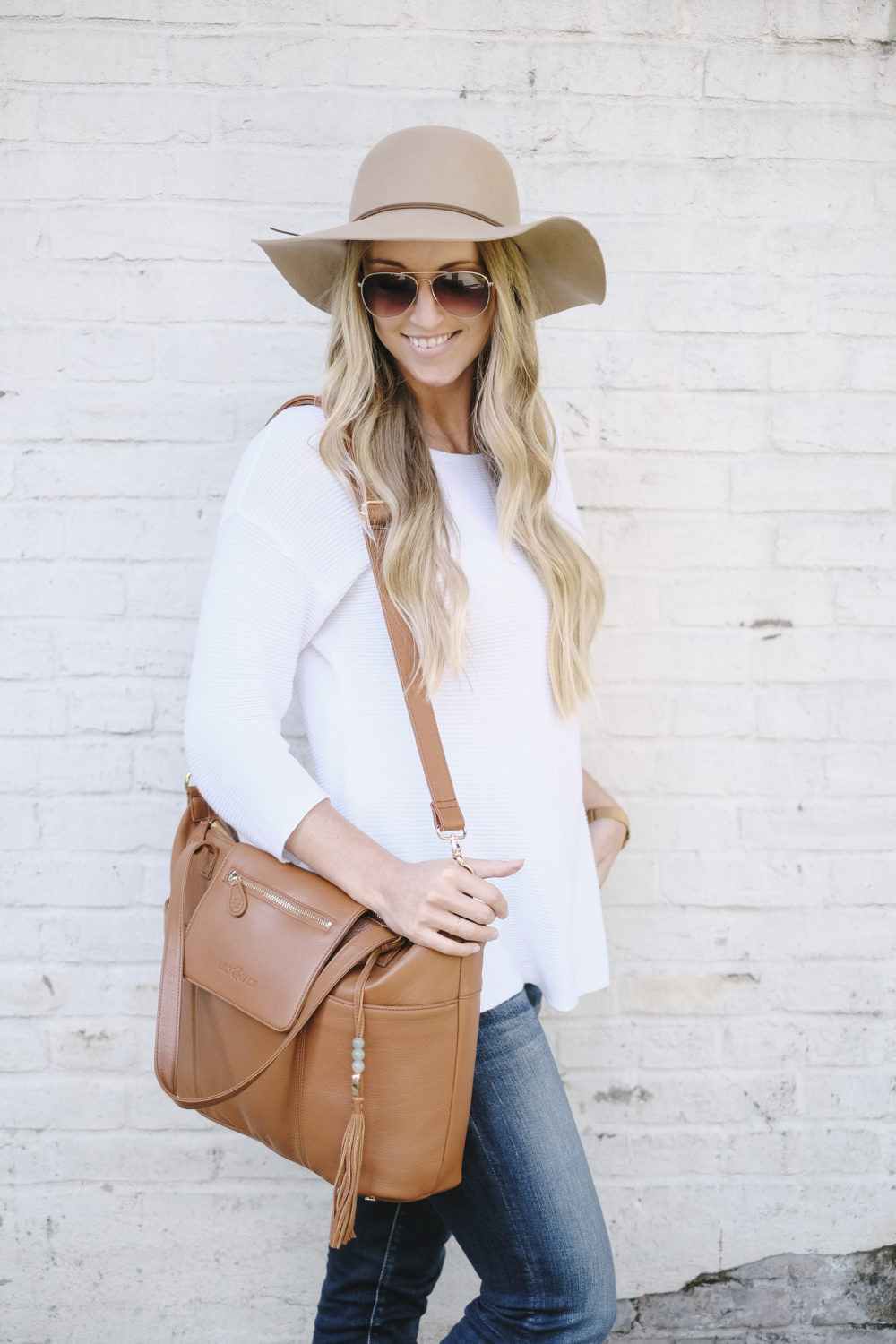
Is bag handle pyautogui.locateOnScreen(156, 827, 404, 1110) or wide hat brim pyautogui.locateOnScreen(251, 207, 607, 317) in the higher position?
wide hat brim pyautogui.locateOnScreen(251, 207, 607, 317)

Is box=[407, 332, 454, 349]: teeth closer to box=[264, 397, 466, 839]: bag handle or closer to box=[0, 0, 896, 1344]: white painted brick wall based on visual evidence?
box=[264, 397, 466, 839]: bag handle

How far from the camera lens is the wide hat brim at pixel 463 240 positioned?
1.27 m

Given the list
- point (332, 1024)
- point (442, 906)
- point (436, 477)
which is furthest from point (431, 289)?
point (332, 1024)

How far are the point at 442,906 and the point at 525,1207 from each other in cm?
44

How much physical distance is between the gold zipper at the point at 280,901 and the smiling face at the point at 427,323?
70 cm

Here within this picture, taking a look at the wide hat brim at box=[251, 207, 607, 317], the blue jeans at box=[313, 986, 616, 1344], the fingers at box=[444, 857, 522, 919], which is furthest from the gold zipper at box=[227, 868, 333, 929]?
the wide hat brim at box=[251, 207, 607, 317]

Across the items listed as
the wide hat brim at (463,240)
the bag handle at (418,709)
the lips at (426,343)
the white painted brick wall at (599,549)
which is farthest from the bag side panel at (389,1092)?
the wide hat brim at (463,240)

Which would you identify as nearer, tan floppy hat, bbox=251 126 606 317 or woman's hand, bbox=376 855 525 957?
woman's hand, bbox=376 855 525 957

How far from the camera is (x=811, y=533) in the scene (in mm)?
1846

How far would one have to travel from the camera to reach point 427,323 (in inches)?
51.8

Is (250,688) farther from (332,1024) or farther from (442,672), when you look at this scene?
(332,1024)

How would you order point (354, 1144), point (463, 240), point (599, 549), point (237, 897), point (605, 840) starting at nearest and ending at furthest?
point (354, 1144), point (237, 897), point (463, 240), point (605, 840), point (599, 549)

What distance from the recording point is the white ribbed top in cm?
119

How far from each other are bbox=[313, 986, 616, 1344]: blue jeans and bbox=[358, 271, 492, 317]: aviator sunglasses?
92cm
